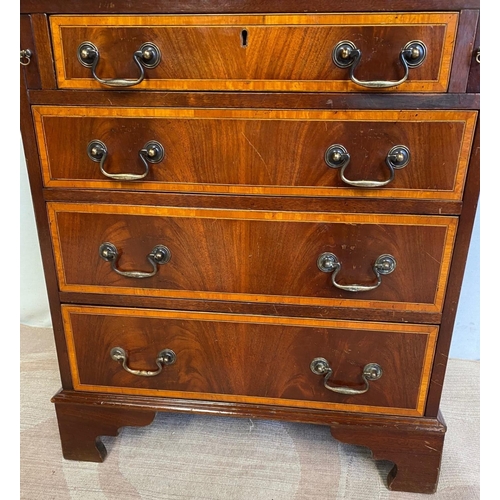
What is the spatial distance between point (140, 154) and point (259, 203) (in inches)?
9.8

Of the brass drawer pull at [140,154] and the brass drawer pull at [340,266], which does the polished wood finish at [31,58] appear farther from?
the brass drawer pull at [340,266]

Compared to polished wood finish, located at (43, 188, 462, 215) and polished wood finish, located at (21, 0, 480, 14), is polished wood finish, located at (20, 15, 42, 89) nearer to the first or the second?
polished wood finish, located at (21, 0, 480, 14)

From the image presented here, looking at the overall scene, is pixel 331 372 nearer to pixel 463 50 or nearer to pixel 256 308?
pixel 256 308

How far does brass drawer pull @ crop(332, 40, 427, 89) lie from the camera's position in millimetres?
772

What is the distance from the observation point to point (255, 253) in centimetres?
94

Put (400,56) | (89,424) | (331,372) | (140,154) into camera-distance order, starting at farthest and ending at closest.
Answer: (89,424)
(331,372)
(140,154)
(400,56)

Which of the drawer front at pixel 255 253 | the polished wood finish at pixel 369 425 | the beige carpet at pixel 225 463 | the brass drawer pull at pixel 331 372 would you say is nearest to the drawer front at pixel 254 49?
the drawer front at pixel 255 253

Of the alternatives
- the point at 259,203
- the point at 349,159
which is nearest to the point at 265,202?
the point at 259,203

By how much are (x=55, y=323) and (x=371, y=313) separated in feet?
2.30

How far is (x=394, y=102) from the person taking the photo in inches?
32.0

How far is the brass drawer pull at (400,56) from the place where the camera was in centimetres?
77

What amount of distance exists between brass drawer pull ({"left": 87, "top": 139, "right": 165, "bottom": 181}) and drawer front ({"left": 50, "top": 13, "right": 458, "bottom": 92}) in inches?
4.2

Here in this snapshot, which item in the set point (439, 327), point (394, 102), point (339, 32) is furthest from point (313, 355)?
point (339, 32)
